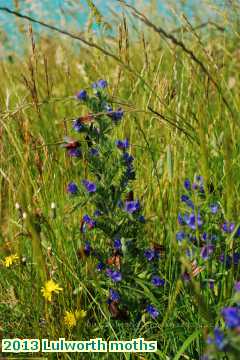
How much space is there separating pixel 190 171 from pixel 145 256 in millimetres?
419

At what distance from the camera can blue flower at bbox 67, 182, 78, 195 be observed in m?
1.53

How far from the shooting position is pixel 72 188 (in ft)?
5.07

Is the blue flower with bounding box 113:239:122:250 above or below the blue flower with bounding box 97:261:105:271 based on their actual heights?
above

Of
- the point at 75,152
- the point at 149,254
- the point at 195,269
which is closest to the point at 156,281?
the point at 149,254

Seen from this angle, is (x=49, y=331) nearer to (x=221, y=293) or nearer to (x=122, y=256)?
(x=122, y=256)

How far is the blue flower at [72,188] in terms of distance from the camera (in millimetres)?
1525

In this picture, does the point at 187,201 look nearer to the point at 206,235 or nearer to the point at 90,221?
the point at 206,235

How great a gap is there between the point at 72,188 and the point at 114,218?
14 centimetres

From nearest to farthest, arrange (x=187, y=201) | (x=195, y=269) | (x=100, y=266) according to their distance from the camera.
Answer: (x=195, y=269) < (x=187, y=201) < (x=100, y=266)

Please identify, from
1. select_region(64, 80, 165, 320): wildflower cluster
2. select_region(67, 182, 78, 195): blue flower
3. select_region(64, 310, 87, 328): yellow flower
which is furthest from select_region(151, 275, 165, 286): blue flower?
select_region(67, 182, 78, 195): blue flower

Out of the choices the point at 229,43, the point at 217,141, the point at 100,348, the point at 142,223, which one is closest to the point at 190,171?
the point at 217,141

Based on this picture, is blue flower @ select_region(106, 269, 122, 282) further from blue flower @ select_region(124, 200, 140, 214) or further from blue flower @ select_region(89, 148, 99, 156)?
blue flower @ select_region(89, 148, 99, 156)

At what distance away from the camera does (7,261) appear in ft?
5.44

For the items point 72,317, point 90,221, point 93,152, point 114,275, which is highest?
point 93,152
